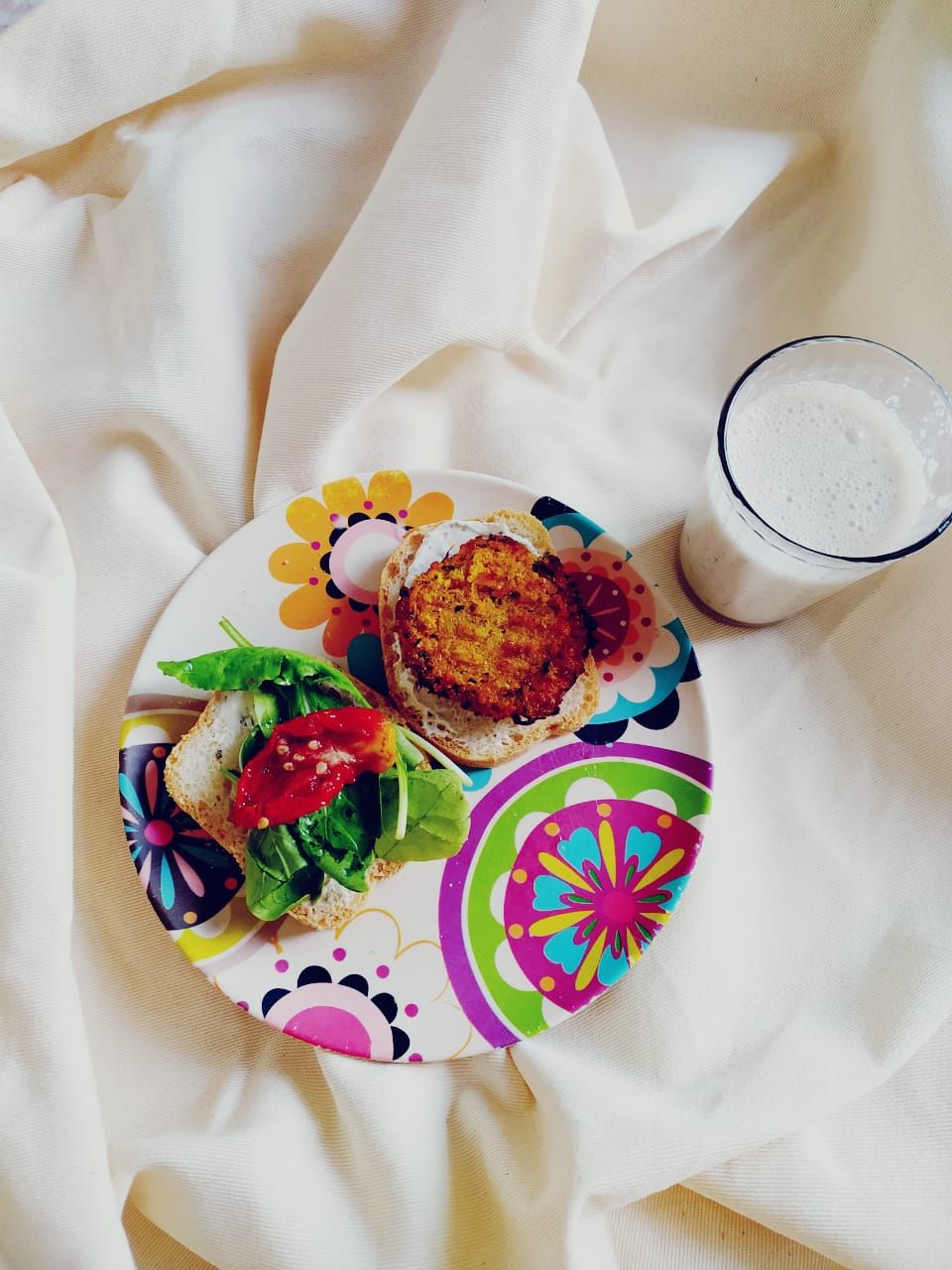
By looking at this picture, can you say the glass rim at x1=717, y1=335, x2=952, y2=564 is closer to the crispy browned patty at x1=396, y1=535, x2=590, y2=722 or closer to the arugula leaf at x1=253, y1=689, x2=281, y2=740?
the crispy browned patty at x1=396, y1=535, x2=590, y2=722

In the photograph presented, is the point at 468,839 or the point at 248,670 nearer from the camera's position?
the point at 248,670

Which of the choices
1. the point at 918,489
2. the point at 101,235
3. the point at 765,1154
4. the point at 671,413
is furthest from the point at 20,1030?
the point at 918,489

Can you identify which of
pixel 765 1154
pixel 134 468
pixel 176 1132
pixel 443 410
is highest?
pixel 134 468

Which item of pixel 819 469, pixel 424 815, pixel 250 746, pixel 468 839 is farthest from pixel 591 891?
pixel 819 469

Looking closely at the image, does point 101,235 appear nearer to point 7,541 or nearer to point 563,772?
point 7,541

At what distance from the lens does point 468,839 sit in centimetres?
229

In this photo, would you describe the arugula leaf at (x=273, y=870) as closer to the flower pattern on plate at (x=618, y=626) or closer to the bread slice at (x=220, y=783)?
the bread slice at (x=220, y=783)

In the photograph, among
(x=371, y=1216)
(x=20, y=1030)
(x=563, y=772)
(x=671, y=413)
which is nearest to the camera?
(x=20, y=1030)

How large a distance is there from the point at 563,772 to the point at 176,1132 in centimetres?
110

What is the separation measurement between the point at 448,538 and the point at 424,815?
24.5 inches

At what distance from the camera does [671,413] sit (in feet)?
8.79

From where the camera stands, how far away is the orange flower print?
2.40 meters

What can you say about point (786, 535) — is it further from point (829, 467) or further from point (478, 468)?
point (478, 468)

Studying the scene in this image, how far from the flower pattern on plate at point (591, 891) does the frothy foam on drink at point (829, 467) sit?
2.32ft
